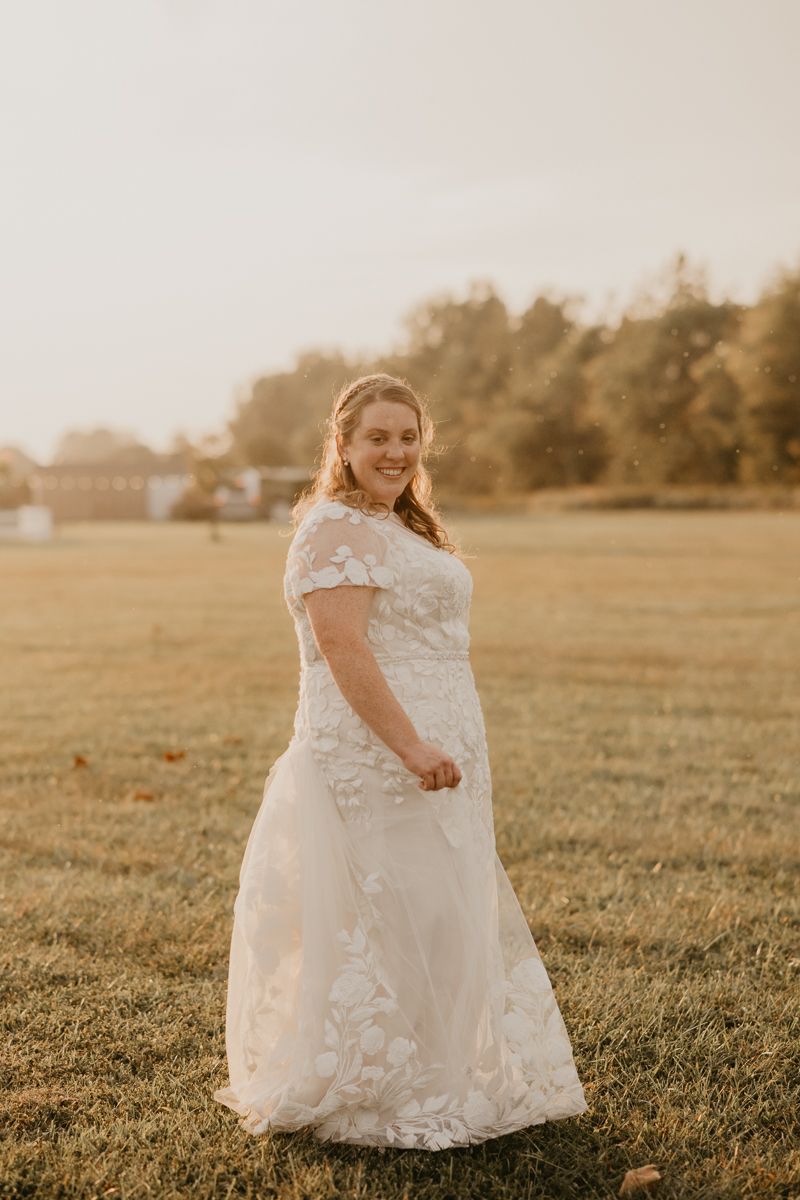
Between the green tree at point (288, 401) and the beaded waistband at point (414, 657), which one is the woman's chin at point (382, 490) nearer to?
the beaded waistband at point (414, 657)

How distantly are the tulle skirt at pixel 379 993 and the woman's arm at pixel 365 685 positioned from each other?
18cm

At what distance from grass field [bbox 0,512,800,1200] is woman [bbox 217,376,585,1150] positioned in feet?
0.48

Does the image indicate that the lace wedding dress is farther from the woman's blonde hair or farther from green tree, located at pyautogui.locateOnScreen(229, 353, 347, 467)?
green tree, located at pyautogui.locateOnScreen(229, 353, 347, 467)

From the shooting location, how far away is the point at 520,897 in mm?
4227

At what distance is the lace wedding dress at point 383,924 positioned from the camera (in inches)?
99.5

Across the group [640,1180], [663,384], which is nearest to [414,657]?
[640,1180]

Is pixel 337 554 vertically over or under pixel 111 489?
under

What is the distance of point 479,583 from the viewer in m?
18.4

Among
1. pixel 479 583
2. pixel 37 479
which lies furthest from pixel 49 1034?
pixel 37 479

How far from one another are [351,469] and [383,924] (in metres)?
1.20

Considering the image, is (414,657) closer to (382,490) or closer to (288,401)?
(382,490)

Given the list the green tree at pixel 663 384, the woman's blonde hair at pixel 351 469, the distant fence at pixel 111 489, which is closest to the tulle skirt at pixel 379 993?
the woman's blonde hair at pixel 351 469

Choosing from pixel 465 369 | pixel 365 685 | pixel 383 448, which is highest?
pixel 465 369

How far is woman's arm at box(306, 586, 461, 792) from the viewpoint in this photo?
246cm
